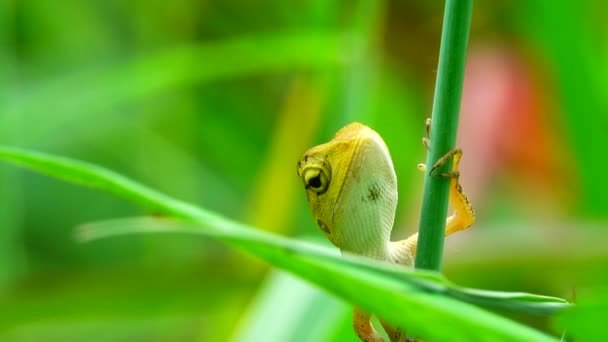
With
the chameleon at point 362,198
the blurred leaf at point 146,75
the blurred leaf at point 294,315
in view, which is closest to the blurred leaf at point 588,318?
the chameleon at point 362,198

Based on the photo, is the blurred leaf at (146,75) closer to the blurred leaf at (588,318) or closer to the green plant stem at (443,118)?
the green plant stem at (443,118)

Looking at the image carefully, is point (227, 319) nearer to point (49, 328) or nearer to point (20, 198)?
point (49, 328)

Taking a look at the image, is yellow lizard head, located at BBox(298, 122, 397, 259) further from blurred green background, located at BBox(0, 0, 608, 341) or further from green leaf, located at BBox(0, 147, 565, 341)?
green leaf, located at BBox(0, 147, 565, 341)

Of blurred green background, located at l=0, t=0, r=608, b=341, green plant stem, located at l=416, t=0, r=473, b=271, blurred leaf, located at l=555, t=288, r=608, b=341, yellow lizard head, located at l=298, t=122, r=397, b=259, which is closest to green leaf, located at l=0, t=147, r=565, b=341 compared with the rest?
blurred leaf, located at l=555, t=288, r=608, b=341

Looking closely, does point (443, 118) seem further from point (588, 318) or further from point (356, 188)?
point (356, 188)

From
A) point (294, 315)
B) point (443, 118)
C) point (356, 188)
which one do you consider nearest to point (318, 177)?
point (356, 188)

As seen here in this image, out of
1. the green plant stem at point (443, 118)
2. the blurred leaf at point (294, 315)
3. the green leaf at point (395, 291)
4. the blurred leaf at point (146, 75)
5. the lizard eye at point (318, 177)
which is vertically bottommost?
the green leaf at point (395, 291)
